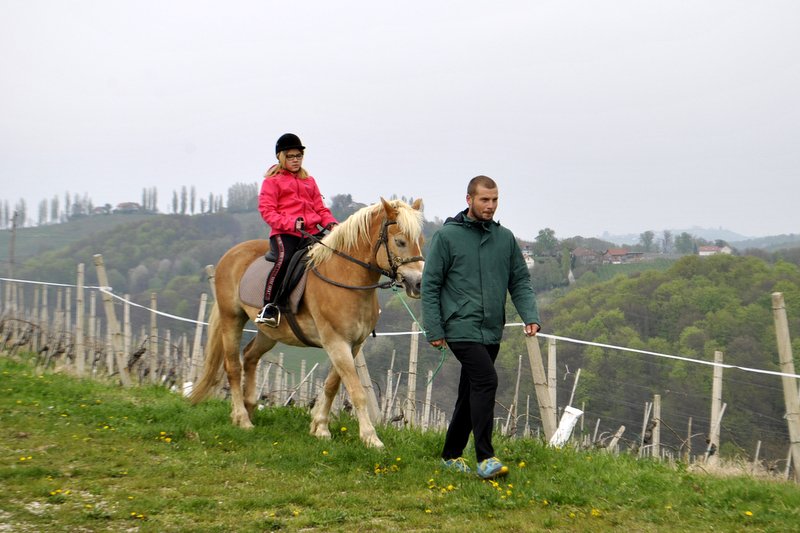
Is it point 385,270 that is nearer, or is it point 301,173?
point 385,270

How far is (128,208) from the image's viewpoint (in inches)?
7485

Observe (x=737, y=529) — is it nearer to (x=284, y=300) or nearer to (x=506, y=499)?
(x=506, y=499)

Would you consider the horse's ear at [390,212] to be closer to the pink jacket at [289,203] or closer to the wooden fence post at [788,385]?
the pink jacket at [289,203]

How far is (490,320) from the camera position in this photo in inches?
216

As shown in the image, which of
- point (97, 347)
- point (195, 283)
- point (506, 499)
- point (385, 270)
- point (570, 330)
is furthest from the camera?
point (195, 283)

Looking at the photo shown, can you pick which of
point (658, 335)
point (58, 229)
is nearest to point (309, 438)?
point (658, 335)

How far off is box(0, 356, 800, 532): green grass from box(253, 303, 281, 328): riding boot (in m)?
1.04

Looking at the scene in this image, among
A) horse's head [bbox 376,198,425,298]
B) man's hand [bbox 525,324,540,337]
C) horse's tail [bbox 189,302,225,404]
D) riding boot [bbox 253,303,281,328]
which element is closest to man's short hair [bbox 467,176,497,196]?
horse's head [bbox 376,198,425,298]

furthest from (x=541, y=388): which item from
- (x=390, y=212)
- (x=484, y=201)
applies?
(x=484, y=201)

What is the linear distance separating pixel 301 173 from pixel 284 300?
132 cm

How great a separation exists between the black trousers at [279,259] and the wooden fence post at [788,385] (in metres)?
4.37

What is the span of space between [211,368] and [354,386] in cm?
245

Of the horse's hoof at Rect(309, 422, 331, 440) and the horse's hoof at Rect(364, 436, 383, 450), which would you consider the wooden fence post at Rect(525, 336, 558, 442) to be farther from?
the horse's hoof at Rect(309, 422, 331, 440)

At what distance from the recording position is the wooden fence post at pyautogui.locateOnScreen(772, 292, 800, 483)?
244 inches
